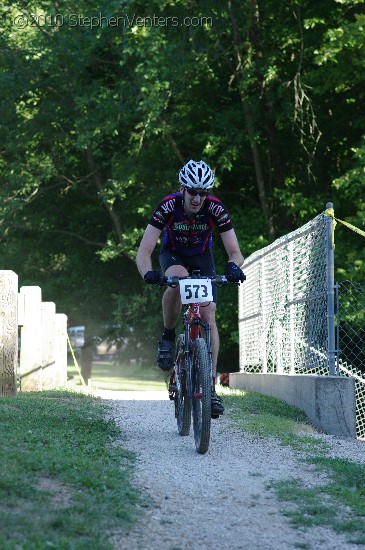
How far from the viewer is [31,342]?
13445 mm

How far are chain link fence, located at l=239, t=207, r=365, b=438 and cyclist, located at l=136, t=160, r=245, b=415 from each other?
235 cm

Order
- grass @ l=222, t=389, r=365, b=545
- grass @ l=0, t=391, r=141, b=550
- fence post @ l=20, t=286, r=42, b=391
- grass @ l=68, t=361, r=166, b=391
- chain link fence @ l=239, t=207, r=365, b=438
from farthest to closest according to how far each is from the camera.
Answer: grass @ l=68, t=361, r=166, b=391 → fence post @ l=20, t=286, r=42, b=391 → chain link fence @ l=239, t=207, r=365, b=438 → grass @ l=222, t=389, r=365, b=545 → grass @ l=0, t=391, r=141, b=550

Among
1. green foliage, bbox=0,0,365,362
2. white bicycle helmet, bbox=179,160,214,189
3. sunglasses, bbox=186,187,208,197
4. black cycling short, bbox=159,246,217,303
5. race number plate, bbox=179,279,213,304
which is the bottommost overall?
race number plate, bbox=179,279,213,304

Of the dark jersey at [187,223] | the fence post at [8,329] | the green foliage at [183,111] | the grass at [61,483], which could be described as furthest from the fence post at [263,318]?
the dark jersey at [187,223]

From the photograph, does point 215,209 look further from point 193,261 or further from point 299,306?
point 299,306

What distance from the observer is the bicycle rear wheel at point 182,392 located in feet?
27.1

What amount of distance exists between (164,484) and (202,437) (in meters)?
1.06

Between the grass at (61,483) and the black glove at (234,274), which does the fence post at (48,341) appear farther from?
the black glove at (234,274)

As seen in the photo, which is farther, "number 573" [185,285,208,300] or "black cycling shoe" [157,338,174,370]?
"black cycling shoe" [157,338,174,370]

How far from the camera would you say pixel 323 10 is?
2414 cm

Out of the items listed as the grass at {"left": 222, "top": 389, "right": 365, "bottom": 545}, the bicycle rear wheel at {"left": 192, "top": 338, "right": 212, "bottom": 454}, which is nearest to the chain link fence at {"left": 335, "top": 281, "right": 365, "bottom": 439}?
the grass at {"left": 222, "top": 389, "right": 365, "bottom": 545}

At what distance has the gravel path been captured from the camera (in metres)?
5.39

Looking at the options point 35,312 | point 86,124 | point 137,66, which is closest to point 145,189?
point 86,124

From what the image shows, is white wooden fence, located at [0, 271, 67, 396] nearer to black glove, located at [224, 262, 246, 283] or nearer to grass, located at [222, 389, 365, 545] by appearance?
grass, located at [222, 389, 365, 545]
